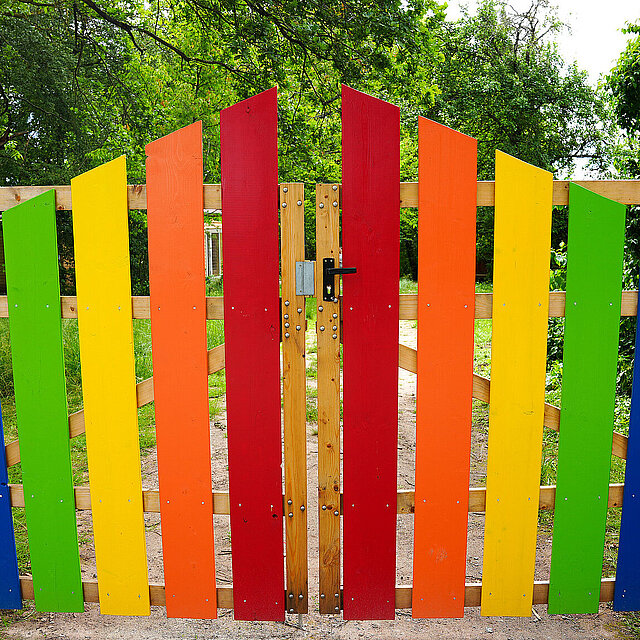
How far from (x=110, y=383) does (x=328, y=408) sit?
3.26 ft

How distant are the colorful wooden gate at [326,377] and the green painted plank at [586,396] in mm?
10

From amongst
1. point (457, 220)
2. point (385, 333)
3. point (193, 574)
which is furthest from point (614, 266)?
point (193, 574)

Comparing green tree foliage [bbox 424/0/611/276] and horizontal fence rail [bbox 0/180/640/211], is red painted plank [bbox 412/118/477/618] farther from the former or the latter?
green tree foliage [bbox 424/0/611/276]

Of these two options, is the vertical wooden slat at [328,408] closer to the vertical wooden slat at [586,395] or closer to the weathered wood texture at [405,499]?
the weathered wood texture at [405,499]

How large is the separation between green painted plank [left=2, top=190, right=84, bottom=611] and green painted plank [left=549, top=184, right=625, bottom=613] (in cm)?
227

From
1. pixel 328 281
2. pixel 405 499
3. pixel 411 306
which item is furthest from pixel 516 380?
pixel 328 281

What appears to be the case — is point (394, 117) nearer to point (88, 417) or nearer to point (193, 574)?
point (88, 417)

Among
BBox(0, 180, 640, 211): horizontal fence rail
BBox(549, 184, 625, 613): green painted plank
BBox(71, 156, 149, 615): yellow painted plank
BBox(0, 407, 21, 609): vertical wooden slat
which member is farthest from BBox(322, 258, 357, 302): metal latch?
BBox(0, 407, 21, 609): vertical wooden slat

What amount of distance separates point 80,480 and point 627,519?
12.9 ft

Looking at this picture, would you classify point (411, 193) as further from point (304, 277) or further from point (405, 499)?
point (405, 499)

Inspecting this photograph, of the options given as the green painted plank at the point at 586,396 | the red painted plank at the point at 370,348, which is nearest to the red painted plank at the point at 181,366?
the red painted plank at the point at 370,348

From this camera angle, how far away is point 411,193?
2.41 metres

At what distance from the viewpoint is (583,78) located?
23766 millimetres

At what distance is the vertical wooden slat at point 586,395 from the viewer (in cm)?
242
